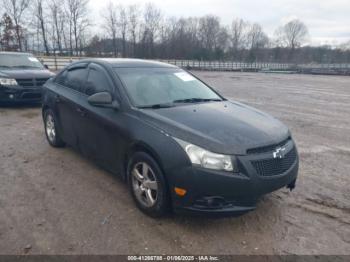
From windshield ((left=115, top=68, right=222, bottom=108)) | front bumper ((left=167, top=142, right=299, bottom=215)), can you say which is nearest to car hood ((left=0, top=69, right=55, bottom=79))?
windshield ((left=115, top=68, right=222, bottom=108))

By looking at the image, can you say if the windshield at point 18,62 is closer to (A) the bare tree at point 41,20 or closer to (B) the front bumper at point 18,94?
(B) the front bumper at point 18,94

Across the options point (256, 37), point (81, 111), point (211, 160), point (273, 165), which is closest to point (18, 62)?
point (81, 111)

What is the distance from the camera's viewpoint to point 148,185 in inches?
125

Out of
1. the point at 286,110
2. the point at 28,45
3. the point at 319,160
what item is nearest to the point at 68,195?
the point at 319,160

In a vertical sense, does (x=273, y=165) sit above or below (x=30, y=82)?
below

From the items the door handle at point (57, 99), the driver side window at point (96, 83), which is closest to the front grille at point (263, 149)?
the driver side window at point (96, 83)

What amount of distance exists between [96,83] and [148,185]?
177 cm

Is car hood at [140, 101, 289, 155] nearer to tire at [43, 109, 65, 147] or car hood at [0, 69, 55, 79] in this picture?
tire at [43, 109, 65, 147]

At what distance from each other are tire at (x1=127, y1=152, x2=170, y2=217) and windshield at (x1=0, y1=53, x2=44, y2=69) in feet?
26.7

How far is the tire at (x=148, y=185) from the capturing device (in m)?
3.01

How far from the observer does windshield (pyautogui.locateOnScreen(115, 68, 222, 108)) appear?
3.69 meters

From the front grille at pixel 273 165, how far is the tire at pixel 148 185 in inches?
36.5

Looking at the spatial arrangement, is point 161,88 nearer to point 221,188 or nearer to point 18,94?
point 221,188

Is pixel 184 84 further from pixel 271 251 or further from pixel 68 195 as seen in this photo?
pixel 271 251
